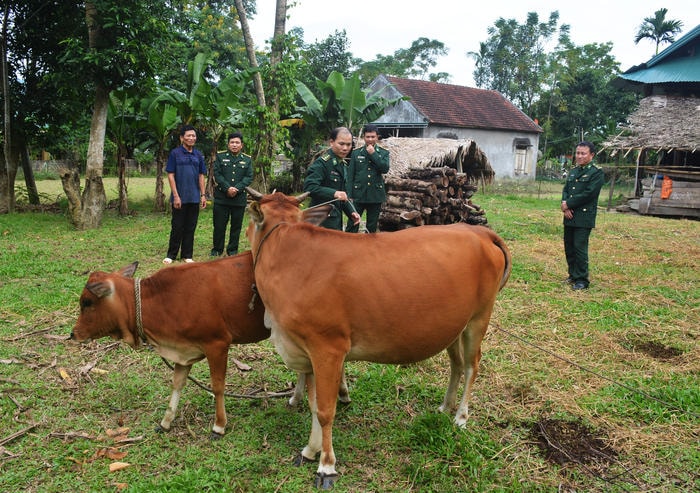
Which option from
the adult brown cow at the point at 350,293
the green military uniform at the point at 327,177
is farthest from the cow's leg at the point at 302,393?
the green military uniform at the point at 327,177

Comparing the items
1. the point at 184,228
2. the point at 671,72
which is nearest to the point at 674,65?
the point at 671,72

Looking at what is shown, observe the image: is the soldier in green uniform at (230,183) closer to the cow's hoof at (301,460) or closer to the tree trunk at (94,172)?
the tree trunk at (94,172)

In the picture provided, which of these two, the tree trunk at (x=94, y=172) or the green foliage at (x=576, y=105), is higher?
the green foliage at (x=576, y=105)

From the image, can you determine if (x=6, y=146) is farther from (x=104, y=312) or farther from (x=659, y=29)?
(x=659, y=29)

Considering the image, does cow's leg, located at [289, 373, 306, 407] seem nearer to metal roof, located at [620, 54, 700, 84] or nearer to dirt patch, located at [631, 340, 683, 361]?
dirt patch, located at [631, 340, 683, 361]

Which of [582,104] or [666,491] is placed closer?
[666,491]

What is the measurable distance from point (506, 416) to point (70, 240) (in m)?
8.94

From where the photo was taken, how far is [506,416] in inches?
159

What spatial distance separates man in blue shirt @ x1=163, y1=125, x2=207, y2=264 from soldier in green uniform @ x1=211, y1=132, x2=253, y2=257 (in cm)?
33

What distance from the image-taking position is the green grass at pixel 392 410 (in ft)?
10.7

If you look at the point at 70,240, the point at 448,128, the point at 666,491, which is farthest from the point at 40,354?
the point at 448,128

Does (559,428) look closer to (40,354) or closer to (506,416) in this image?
(506,416)

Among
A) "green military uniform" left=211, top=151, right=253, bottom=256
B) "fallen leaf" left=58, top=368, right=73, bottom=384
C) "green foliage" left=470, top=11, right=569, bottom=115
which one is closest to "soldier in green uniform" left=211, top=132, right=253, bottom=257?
"green military uniform" left=211, top=151, right=253, bottom=256

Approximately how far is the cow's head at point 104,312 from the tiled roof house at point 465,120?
23.3m
